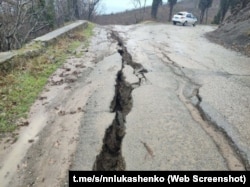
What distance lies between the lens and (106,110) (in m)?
5.25

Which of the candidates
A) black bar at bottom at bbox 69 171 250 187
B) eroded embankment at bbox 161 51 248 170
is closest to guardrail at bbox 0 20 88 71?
eroded embankment at bbox 161 51 248 170

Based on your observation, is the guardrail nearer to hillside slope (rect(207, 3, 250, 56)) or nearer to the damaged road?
the damaged road

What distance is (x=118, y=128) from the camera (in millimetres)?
4707

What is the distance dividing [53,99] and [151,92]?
1.88 m

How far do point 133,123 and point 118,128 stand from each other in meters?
0.24

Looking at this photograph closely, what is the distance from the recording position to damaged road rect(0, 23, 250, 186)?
147 inches

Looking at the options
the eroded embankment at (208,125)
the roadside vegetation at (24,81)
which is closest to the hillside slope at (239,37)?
the eroded embankment at (208,125)

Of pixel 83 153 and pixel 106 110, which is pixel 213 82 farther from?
pixel 83 153

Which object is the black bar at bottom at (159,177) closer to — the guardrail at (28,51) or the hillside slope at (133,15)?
the guardrail at (28,51)

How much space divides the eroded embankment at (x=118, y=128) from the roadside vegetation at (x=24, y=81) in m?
1.50

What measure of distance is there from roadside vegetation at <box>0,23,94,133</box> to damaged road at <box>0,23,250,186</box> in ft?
0.75

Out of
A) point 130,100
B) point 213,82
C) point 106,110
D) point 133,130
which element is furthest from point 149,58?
point 133,130

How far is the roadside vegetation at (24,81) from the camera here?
5.15 meters

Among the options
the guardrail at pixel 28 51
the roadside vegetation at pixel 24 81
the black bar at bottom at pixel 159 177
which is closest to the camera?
the black bar at bottom at pixel 159 177
